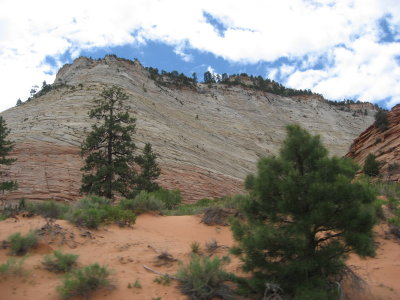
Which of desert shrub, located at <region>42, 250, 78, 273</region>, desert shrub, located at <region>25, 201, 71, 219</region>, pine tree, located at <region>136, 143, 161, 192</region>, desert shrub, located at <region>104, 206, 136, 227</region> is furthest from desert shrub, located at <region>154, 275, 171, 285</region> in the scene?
pine tree, located at <region>136, 143, 161, 192</region>

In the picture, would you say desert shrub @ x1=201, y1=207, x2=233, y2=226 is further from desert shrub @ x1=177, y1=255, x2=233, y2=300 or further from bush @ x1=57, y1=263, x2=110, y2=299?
bush @ x1=57, y1=263, x2=110, y2=299

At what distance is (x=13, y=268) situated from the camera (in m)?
6.92

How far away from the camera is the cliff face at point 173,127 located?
2620cm

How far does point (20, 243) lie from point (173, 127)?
35.8 metres

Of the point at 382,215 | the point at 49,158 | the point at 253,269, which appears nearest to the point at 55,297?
the point at 253,269

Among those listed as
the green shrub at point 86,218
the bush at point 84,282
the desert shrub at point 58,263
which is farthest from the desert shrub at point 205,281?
the green shrub at point 86,218

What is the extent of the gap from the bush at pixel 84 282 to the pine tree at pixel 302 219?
8.04 feet

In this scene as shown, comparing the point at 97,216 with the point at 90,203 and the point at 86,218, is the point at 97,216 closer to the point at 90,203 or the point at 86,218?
the point at 86,218

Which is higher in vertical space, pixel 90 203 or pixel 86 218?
pixel 90 203

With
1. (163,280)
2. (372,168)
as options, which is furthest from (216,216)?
(372,168)

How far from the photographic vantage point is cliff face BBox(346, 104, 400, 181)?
2555cm

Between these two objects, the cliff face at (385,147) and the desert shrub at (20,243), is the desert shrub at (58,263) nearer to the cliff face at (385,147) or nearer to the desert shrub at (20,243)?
the desert shrub at (20,243)

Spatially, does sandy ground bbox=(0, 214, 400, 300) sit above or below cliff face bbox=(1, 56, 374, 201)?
below

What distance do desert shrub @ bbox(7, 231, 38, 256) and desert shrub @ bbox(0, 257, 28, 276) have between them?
0.84 meters
